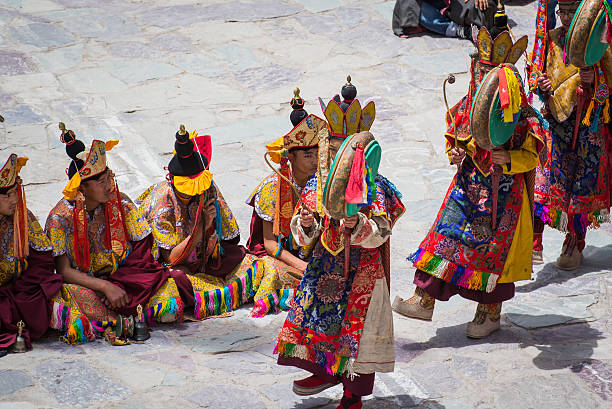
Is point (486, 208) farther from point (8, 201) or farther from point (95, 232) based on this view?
point (8, 201)

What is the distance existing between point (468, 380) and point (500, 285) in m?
0.71

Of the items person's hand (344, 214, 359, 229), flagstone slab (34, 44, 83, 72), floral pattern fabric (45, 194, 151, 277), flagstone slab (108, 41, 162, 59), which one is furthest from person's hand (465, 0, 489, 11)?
person's hand (344, 214, 359, 229)

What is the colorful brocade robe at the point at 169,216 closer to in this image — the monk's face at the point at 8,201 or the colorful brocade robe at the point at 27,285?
the colorful brocade robe at the point at 27,285

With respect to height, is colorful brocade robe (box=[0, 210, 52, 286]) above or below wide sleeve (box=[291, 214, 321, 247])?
below

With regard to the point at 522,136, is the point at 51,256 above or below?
below

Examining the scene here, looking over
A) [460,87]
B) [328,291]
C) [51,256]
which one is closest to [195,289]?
[51,256]

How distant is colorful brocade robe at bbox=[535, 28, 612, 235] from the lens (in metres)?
6.55

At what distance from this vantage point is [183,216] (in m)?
6.33

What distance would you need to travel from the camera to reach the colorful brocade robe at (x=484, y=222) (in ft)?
18.2

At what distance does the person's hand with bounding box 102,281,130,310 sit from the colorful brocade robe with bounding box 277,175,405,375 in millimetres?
1673

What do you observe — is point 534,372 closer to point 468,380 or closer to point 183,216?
point 468,380

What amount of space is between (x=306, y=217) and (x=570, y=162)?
9.68ft

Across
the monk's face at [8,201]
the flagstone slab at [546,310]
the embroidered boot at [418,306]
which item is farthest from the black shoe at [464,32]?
the monk's face at [8,201]

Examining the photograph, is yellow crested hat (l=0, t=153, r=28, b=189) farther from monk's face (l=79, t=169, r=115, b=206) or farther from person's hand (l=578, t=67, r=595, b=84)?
person's hand (l=578, t=67, r=595, b=84)
